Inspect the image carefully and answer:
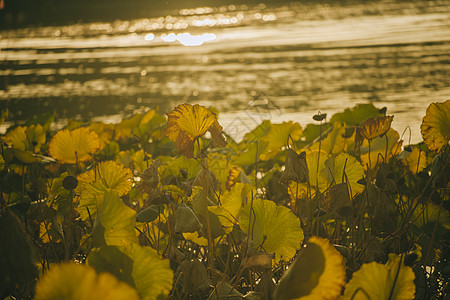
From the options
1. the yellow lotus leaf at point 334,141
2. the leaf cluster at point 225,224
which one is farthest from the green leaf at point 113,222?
the yellow lotus leaf at point 334,141

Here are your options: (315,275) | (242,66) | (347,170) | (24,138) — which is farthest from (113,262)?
(242,66)

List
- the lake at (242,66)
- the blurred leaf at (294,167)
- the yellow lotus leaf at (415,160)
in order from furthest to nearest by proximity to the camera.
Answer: the lake at (242,66) → the yellow lotus leaf at (415,160) → the blurred leaf at (294,167)

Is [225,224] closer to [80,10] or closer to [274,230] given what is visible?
[274,230]

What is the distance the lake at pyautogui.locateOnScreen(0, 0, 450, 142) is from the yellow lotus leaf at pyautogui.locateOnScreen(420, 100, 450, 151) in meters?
0.61

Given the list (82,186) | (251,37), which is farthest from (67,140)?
(251,37)

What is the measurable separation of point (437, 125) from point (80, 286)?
70 cm

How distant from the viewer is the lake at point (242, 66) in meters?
3.14

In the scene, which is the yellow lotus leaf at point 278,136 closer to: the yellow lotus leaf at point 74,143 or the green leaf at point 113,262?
the yellow lotus leaf at point 74,143

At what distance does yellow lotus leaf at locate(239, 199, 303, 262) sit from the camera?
33.6 inches

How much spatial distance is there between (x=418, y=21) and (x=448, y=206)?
5.29 m

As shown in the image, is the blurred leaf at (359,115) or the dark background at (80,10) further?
the dark background at (80,10)

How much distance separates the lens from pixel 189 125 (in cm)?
85

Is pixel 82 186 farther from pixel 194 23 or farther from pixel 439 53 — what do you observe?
pixel 194 23

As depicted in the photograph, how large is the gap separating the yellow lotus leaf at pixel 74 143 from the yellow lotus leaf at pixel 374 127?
0.53 metres
